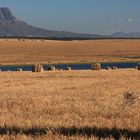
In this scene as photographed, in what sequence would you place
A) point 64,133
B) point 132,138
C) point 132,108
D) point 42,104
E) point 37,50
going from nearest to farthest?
point 132,138 → point 64,133 → point 132,108 → point 42,104 → point 37,50

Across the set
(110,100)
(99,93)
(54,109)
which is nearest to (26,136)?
(54,109)

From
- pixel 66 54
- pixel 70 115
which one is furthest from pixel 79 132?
pixel 66 54

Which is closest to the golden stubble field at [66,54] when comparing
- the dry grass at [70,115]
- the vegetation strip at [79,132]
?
the dry grass at [70,115]

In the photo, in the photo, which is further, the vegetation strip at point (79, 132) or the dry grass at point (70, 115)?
the dry grass at point (70, 115)

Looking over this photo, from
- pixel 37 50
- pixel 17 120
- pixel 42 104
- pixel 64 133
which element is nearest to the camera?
pixel 64 133

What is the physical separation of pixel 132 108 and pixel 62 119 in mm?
2771

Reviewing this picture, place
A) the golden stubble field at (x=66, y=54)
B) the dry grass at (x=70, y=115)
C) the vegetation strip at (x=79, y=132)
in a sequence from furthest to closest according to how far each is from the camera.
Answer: the golden stubble field at (x=66, y=54), the dry grass at (x=70, y=115), the vegetation strip at (x=79, y=132)

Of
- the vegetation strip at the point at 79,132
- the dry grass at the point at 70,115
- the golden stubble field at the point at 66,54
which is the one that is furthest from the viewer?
the golden stubble field at the point at 66,54

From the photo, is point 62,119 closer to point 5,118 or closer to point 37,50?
point 5,118

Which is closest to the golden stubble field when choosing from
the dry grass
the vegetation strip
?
the dry grass

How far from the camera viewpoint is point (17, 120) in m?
13.5

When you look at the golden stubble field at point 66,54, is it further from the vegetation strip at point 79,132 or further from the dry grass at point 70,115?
the vegetation strip at point 79,132

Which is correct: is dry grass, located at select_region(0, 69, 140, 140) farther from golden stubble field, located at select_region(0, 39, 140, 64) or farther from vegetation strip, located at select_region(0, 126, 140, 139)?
golden stubble field, located at select_region(0, 39, 140, 64)

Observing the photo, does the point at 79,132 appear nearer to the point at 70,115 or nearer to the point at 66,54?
the point at 70,115
